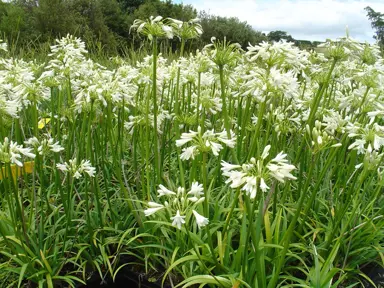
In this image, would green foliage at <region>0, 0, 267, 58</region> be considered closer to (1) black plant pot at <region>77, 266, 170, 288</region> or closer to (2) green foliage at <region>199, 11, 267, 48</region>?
(2) green foliage at <region>199, 11, 267, 48</region>

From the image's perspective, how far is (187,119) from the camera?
11.4 feet

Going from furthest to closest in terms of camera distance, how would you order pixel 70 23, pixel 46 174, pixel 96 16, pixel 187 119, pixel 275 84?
pixel 96 16
pixel 70 23
pixel 46 174
pixel 187 119
pixel 275 84

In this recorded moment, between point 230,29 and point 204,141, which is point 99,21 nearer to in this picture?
point 230,29

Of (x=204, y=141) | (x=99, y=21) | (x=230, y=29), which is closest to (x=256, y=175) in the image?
(x=204, y=141)

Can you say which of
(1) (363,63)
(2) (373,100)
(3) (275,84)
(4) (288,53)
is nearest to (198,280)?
(3) (275,84)

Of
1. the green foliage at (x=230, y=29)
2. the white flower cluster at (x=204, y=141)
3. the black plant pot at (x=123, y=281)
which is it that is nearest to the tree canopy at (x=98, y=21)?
the green foliage at (x=230, y=29)

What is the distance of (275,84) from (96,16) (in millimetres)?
37897

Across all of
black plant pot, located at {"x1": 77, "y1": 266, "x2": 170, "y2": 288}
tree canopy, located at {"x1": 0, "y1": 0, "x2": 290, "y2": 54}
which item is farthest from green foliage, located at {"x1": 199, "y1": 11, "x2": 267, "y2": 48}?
black plant pot, located at {"x1": 77, "y1": 266, "x2": 170, "y2": 288}

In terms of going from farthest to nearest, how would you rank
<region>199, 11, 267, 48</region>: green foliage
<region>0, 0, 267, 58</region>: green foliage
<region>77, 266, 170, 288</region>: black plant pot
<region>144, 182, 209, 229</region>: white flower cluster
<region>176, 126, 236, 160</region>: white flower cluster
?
1. <region>199, 11, 267, 48</region>: green foliage
2. <region>0, 0, 267, 58</region>: green foliage
3. <region>77, 266, 170, 288</region>: black plant pot
4. <region>176, 126, 236, 160</region>: white flower cluster
5. <region>144, 182, 209, 229</region>: white flower cluster

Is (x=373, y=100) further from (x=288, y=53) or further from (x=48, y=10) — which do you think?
(x=48, y=10)

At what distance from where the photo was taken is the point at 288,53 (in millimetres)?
2510

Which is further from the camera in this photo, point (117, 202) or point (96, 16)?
point (96, 16)

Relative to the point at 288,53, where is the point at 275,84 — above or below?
below

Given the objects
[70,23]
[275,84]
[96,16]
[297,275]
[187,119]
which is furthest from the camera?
[96,16]
